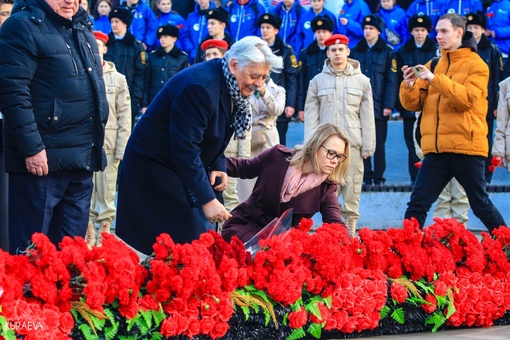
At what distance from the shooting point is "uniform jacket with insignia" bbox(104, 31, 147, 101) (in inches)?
508

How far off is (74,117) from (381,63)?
7.35 metres

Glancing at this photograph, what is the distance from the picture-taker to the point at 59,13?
5582 mm

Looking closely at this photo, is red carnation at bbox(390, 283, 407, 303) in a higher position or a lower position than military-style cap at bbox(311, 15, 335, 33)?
lower

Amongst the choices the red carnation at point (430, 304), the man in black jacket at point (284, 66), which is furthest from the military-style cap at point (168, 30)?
the red carnation at point (430, 304)

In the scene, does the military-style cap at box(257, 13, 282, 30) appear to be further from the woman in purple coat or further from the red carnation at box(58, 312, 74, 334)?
the red carnation at box(58, 312, 74, 334)

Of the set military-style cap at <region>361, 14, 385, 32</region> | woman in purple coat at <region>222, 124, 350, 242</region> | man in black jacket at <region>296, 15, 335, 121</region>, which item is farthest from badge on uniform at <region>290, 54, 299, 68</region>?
woman in purple coat at <region>222, 124, 350, 242</region>

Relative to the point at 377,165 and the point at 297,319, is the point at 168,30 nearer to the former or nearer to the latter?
the point at 377,165

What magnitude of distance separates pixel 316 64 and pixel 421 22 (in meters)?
1.36

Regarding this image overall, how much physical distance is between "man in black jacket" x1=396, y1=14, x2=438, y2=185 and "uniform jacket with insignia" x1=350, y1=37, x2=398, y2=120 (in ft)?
0.49

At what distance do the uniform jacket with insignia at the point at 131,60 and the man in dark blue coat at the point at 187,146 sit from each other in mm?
7257

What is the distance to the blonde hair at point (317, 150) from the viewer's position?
6254mm

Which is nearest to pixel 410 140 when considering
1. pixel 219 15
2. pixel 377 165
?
pixel 377 165

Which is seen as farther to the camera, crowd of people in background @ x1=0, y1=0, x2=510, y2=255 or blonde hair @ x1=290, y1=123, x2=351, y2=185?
crowd of people in background @ x1=0, y1=0, x2=510, y2=255

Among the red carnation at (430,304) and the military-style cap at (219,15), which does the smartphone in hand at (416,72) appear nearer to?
the red carnation at (430,304)
